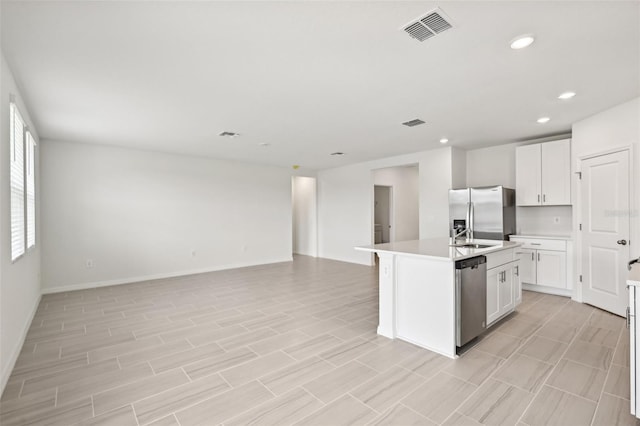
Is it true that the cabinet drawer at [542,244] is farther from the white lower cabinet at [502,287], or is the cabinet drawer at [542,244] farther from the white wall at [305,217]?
the white wall at [305,217]

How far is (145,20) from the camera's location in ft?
6.43

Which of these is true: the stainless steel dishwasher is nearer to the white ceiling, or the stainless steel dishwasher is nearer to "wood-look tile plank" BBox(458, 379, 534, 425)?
"wood-look tile plank" BBox(458, 379, 534, 425)

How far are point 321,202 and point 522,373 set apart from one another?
682 centimetres

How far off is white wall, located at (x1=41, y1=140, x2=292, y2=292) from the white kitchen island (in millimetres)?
4793

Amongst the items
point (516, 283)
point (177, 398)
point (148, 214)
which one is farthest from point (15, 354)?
point (516, 283)

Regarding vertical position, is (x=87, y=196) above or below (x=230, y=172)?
below

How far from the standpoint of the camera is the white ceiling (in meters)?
1.92

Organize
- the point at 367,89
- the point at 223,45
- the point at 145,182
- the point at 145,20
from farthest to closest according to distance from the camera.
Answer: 1. the point at 145,182
2. the point at 367,89
3. the point at 223,45
4. the point at 145,20

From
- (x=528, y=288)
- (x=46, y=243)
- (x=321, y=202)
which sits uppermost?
(x=321, y=202)

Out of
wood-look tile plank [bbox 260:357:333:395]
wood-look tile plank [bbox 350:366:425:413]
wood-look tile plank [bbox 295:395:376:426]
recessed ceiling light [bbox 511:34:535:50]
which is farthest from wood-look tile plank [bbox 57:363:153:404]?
recessed ceiling light [bbox 511:34:535:50]

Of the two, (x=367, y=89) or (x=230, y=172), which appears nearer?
(x=367, y=89)

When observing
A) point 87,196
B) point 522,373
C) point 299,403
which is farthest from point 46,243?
point 522,373

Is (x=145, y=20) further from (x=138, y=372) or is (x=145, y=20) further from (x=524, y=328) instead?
(x=524, y=328)

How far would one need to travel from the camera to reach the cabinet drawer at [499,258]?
3238mm
